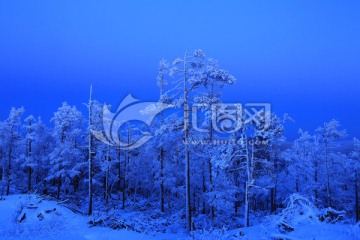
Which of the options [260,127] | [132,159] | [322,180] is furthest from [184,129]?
[322,180]

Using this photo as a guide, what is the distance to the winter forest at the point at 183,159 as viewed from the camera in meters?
20.4

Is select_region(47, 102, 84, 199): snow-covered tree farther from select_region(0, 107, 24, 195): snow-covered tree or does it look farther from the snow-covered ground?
the snow-covered ground

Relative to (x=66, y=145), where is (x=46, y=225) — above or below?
below

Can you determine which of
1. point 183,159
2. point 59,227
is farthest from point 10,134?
point 59,227

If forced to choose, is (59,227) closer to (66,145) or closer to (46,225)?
(46,225)

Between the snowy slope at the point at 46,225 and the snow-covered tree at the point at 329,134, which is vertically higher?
the snow-covered tree at the point at 329,134

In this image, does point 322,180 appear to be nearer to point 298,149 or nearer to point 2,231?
point 298,149

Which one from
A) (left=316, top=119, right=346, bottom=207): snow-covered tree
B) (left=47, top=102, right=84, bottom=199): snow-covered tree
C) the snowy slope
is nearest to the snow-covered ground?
the snowy slope

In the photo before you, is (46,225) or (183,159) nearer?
(46,225)

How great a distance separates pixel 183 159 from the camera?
31891 mm

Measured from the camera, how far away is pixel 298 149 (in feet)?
140

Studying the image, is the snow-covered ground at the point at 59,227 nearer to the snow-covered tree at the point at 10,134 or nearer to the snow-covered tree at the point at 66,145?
the snow-covered tree at the point at 66,145

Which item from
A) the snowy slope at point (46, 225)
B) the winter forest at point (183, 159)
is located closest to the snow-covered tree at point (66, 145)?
the winter forest at point (183, 159)

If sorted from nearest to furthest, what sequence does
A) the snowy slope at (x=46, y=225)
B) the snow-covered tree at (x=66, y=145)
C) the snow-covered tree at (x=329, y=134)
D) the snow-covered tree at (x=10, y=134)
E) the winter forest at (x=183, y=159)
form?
the snowy slope at (x=46, y=225) < the winter forest at (x=183, y=159) < the snow-covered tree at (x=329, y=134) < the snow-covered tree at (x=66, y=145) < the snow-covered tree at (x=10, y=134)
